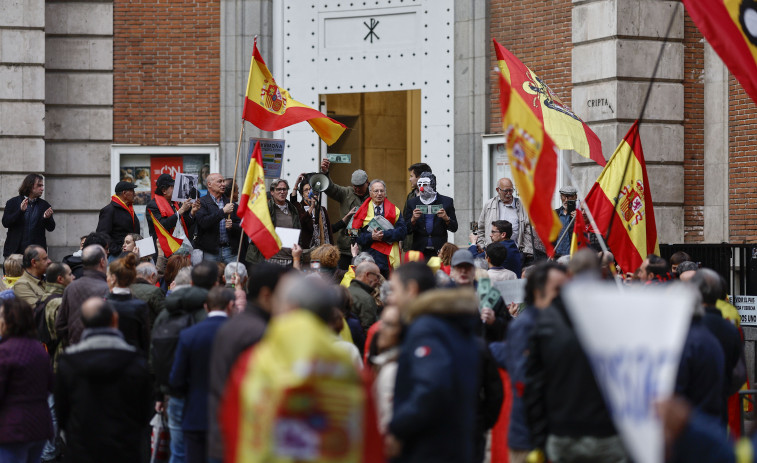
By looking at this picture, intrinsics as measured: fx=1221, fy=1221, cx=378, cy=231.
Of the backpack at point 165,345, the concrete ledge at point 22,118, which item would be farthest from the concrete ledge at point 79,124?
the backpack at point 165,345

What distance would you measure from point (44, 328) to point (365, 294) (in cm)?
279

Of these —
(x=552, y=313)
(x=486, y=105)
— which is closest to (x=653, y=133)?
(x=486, y=105)

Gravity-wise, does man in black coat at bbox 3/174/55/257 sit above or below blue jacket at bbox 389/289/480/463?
above

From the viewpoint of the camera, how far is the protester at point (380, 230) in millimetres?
14469

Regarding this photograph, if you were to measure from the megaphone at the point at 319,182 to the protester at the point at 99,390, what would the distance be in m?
7.76

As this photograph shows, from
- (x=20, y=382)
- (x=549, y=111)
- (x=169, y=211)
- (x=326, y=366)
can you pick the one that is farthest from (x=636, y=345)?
(x=169, y=211)

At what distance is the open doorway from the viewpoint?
2155cm

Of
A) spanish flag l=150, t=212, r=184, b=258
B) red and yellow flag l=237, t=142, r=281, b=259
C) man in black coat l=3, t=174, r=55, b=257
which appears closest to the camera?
red and yellow flag l=237, t=142, r=281, b=259

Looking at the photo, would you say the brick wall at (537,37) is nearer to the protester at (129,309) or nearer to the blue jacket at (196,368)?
the protester at (129,309)

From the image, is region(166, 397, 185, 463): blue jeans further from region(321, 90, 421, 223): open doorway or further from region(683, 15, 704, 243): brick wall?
region(321, 90, 421, 223): open doorway

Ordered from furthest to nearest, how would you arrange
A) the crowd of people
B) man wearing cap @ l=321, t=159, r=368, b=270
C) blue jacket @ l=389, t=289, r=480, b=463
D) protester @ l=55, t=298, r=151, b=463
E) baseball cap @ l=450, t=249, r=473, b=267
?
man wearing cap @ l=321, t=159, r=368, b=270 < baseball cap @ l=450, t=249, r=473, b=267 < protester @ l=55, t=298, r=151, b=463 < blue jacket @ l=389, t=289, r=480, b=463 < the crowd of people

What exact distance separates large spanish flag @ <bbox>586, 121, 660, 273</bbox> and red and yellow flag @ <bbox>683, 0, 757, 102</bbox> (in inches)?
84.3

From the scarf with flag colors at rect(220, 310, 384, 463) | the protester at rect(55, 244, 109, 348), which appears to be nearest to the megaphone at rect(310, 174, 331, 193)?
the protester at rect(55, 244, 109, 348)

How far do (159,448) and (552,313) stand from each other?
411cm
